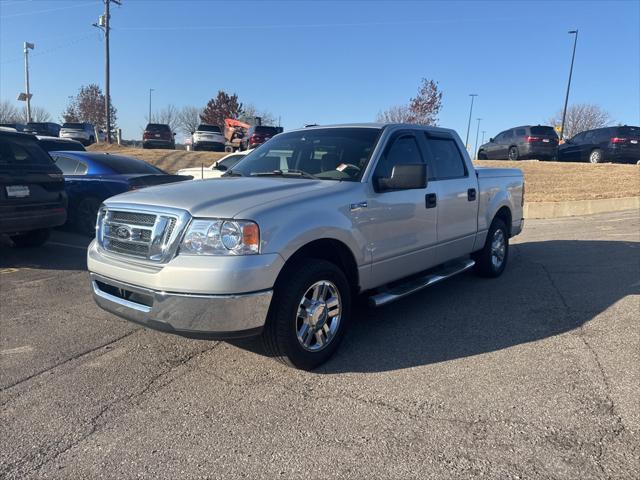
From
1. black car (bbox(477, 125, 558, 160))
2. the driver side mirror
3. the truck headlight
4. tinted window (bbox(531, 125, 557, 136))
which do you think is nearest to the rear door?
the driver side mirror

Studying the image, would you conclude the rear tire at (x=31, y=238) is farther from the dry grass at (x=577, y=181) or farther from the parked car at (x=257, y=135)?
the parked car at (x=257, y=135)

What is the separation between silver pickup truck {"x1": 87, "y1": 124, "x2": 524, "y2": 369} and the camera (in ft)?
10.7

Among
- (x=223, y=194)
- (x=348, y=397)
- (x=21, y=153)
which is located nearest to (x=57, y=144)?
(x=21, y=153)

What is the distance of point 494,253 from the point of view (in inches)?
263

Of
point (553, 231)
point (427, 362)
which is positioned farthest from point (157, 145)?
point (427, 362)

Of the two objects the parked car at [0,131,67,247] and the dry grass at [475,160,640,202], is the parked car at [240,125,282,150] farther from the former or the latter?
the parked car at [0,131,67,247]

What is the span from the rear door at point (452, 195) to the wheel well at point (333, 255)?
1.40m

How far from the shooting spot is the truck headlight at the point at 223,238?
3.27 meters

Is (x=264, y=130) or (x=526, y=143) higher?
(x=264, y=130)

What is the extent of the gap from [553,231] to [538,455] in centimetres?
981

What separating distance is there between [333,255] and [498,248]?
11.7 feet

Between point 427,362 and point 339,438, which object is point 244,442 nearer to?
point 339,438

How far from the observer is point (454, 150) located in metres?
5.87

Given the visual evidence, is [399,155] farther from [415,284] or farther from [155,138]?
[155,138]
